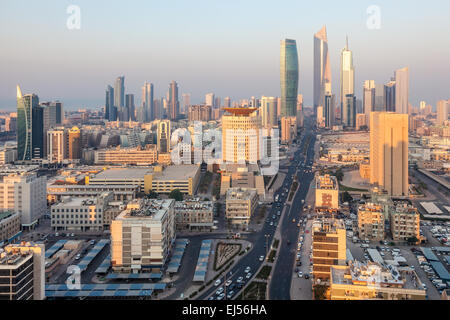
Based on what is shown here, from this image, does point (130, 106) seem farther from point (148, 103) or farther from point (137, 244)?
point (137, 244)

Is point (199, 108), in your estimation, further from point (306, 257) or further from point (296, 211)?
point (306, 257)

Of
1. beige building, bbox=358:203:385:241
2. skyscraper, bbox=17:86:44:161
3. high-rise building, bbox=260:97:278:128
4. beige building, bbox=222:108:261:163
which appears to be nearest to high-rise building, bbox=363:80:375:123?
high-rise building, bbox=260:97:278:128

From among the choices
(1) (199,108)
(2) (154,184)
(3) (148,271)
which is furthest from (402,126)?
(1) (199,108)

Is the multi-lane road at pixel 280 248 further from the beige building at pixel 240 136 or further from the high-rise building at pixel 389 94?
the high-rise building at pixel 389 94

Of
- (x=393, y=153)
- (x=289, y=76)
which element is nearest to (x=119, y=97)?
(x=289, y=76)

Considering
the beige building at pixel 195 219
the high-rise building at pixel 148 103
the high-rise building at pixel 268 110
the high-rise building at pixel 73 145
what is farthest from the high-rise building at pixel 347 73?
the beige building at pixel 195 219

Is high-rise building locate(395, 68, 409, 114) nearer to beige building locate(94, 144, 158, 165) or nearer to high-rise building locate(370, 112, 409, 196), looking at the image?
high-rise building locate(370, 112, 409, 196)
